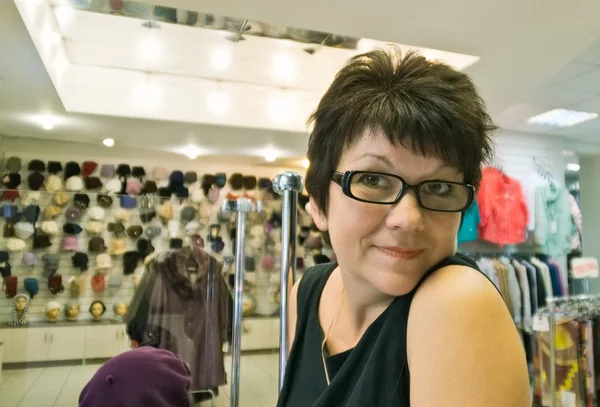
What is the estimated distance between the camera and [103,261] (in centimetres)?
266

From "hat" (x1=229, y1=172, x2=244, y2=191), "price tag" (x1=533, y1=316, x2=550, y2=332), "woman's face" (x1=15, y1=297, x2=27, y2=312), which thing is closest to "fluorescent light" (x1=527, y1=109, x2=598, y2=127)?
"price tag" (x1=533, y1=316, x2=550, y2=332)

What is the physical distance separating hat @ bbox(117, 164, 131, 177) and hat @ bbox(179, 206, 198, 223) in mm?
1460

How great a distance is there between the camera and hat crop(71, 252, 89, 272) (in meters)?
2.59

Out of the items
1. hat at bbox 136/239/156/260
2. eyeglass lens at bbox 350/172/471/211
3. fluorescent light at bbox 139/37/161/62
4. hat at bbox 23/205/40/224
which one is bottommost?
hat at bbox 136/239/156/260

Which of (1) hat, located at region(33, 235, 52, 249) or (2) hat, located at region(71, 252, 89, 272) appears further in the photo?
(2) hat, located at region(71, 252, 89, 272)

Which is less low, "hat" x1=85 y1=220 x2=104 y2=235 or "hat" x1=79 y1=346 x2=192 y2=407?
"hat" x1=85 y1=220 x2=104 y2=235

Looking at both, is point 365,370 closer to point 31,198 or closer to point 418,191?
point 418,191

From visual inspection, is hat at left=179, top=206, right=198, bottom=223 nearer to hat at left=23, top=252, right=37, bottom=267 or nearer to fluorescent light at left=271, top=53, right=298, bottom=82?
hat at left=23, top=252, right=37, bottom=267

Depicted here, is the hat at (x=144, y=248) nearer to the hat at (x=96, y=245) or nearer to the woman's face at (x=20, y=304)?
the hat at (x=96, y=245)

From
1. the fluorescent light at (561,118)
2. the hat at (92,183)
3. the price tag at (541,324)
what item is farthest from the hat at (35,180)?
the fluorescent light at (561,118)

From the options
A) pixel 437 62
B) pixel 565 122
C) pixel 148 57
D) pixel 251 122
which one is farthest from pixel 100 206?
pixel 565 122

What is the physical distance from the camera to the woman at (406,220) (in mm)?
455

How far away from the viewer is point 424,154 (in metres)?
0.53

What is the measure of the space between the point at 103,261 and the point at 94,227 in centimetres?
23
